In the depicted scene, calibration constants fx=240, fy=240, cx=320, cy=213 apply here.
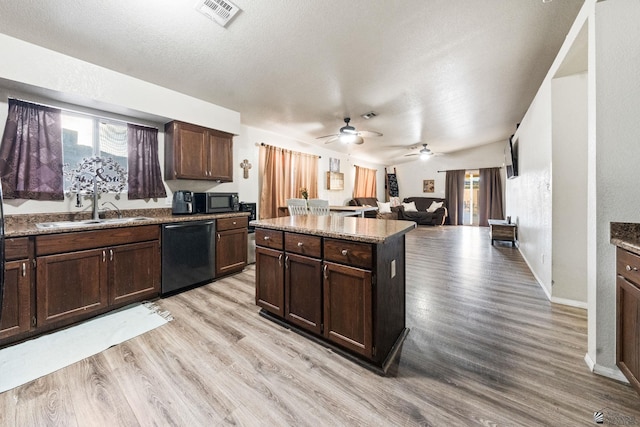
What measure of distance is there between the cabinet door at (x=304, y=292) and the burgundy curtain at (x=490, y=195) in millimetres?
8244

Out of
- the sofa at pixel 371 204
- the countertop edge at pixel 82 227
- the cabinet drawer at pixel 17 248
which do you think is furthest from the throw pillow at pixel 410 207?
the cabinet drawer at pixel 17 248

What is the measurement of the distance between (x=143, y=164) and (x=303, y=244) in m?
2.52

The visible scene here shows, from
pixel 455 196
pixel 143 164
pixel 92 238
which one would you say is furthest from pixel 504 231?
pixel 92 238

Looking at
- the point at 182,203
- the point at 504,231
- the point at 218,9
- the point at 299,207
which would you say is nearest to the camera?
the point at 218,9

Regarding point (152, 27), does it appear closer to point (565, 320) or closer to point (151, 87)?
point (151, 87)

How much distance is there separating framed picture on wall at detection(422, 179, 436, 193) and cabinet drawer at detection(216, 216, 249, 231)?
773cm

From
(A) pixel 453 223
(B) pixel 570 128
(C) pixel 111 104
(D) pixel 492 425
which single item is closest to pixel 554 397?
(D) pixel 492 425

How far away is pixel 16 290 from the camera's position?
6.02 ft

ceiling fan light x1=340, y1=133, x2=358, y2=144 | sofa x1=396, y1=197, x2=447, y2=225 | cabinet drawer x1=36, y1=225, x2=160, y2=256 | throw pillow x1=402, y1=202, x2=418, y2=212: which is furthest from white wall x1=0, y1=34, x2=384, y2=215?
throw pillow x1=402, y1=202, x2=418, y2=212

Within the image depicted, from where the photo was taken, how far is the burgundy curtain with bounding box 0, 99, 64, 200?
7.01 ft

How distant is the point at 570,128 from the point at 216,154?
4079 millimetres

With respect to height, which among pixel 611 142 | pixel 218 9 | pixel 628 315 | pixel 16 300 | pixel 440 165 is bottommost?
pixel 16 300

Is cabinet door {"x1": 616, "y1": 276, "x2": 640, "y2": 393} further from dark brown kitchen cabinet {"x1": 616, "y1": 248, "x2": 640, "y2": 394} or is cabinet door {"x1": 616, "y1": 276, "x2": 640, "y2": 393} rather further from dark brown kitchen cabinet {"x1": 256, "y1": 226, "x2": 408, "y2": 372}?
dark brown kitchen cabinet {"x1": 256, "y1": 226, "x2": 408, "y2": 372}

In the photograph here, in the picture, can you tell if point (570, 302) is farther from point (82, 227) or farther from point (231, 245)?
point (82, 227)
